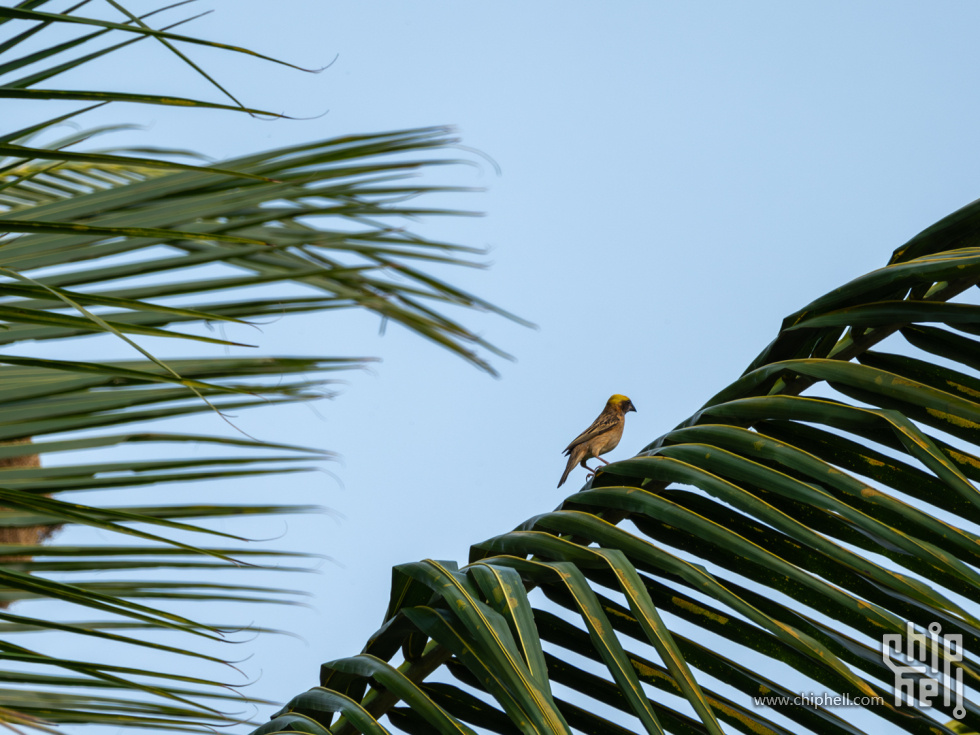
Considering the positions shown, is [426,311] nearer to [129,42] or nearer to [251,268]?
[251,268]

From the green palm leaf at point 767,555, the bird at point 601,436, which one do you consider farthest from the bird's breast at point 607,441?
the green palm leaf at point 767,555

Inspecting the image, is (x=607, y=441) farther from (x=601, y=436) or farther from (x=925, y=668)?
(x=925, y=668)

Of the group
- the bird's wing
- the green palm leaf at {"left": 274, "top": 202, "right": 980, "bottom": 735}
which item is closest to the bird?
the bird's wing

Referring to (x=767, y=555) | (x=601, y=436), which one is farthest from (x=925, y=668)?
(x=601, y=436)

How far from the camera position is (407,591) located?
3.99ft

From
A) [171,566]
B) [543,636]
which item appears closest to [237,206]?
[171,566]

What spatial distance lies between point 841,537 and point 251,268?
1.18 m

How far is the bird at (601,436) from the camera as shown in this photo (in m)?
3.28

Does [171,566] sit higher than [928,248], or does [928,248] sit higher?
[928,248]

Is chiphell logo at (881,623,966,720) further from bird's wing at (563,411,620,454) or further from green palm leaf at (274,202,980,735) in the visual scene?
bird's wing at (563,411,620,454)

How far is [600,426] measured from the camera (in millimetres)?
3408

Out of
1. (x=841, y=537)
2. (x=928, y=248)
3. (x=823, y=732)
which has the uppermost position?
(x=928, y=248)

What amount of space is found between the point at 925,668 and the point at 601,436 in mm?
2326

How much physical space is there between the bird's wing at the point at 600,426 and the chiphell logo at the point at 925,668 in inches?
84.4
